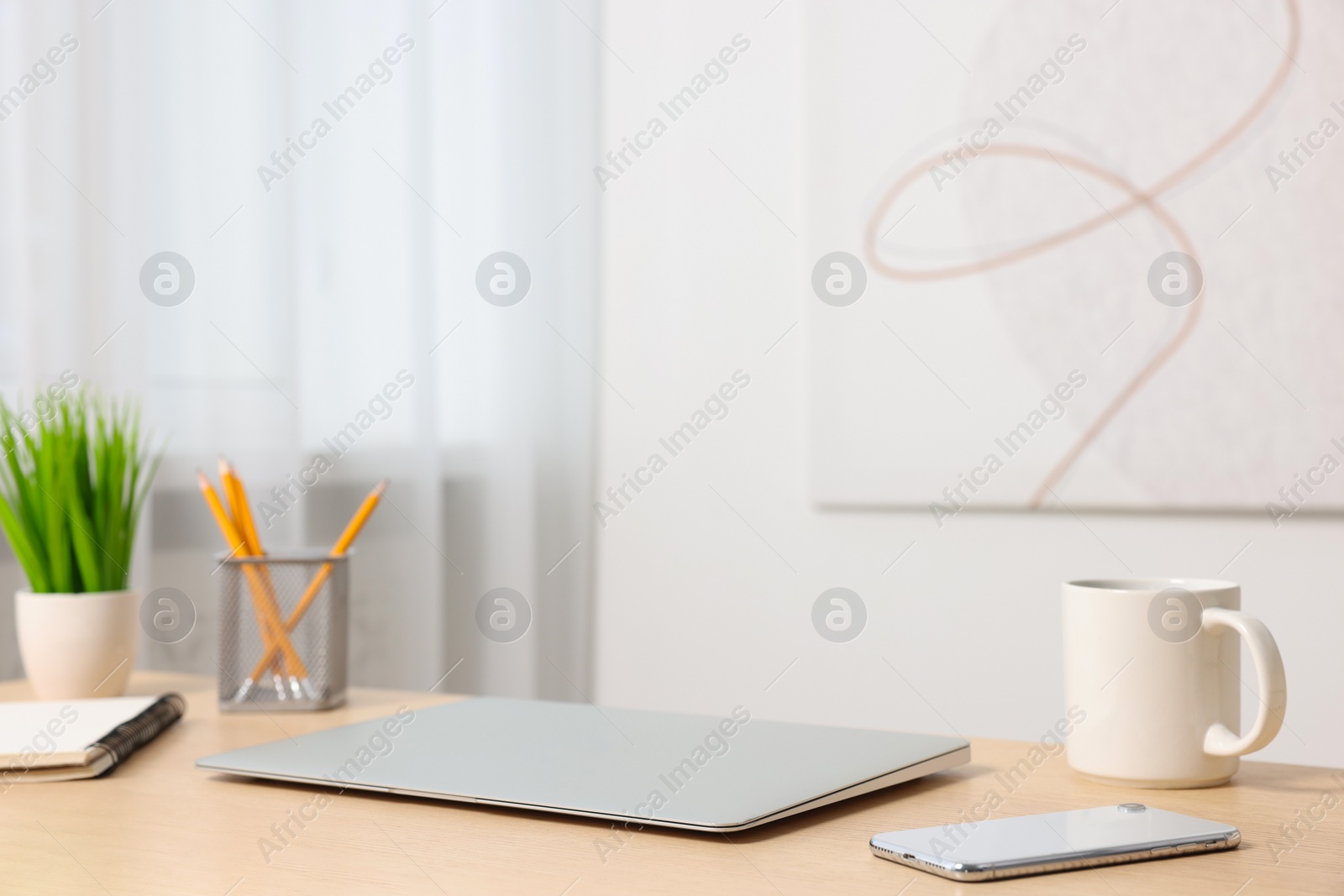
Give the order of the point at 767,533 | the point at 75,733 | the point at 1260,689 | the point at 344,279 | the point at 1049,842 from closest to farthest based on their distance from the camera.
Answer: the point at 1049,842 → the point at 1260,689 → the point at 75,733 → the point at 344,279 → the point at 767,533

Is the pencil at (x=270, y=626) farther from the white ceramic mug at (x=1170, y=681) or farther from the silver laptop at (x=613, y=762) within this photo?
the white ceramic mug at (x=1170, y=681)

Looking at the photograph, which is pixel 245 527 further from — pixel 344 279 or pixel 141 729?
pixel 344 279

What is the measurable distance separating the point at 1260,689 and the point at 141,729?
2.27 feet

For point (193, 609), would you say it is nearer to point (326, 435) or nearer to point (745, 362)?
point (326, 435)

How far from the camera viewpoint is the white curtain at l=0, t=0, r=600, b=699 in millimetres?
1413

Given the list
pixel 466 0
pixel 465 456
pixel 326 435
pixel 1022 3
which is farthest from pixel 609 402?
pixel 1022 3

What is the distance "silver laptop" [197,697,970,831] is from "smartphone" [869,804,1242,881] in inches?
2.9

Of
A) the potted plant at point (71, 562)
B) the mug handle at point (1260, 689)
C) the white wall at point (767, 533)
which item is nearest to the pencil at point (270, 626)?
the potted plant at point (71, 562)

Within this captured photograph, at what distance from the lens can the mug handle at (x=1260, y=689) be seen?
0.64 metres

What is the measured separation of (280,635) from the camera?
95 cm

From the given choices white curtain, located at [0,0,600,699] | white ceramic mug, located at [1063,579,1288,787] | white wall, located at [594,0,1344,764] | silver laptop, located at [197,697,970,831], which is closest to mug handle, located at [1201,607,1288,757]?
white ceramic mug, located at [1063,579,1288,787]

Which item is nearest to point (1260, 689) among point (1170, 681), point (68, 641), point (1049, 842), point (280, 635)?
point (1170, 681)

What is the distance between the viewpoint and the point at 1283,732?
1595 millimetres

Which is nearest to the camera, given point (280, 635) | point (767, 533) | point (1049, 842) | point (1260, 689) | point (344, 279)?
point (1049, 842)
